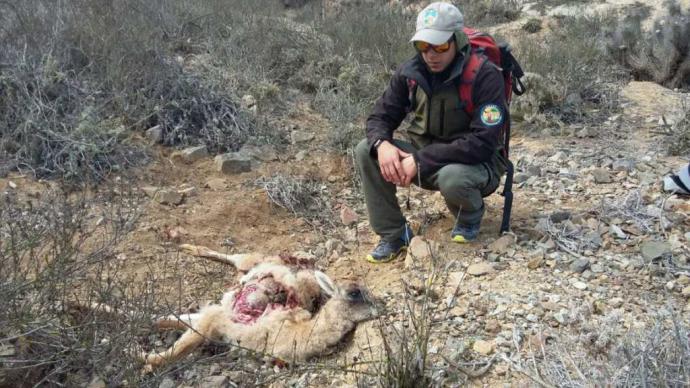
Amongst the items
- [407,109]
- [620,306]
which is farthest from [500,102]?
[620,306]

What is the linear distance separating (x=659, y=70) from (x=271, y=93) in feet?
13.9

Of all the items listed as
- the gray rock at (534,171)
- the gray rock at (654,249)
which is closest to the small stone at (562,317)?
the gray rock at (654,249)

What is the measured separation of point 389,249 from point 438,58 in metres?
1.05

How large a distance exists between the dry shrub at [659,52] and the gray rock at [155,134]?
5.13 meters

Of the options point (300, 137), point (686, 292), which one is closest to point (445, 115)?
point (686, 292)

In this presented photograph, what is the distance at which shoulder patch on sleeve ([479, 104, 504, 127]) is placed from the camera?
9.88ft

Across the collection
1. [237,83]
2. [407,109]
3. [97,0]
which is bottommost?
[237,83]

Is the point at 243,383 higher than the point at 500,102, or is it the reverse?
the point at 500,102

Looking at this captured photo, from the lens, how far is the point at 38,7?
5.62 meters

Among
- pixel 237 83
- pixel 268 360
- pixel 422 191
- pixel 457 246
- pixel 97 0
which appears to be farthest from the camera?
pixel 97 0

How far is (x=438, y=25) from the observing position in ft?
9.75

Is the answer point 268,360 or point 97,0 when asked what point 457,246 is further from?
point 97,0

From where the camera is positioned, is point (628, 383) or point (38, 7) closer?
point (628, 383)

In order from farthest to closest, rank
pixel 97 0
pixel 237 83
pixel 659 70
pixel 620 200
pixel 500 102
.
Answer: pixel 659 70 → pixel 97 0 → pixel 237 83 → pixel 620 200 → pixel 500 102
